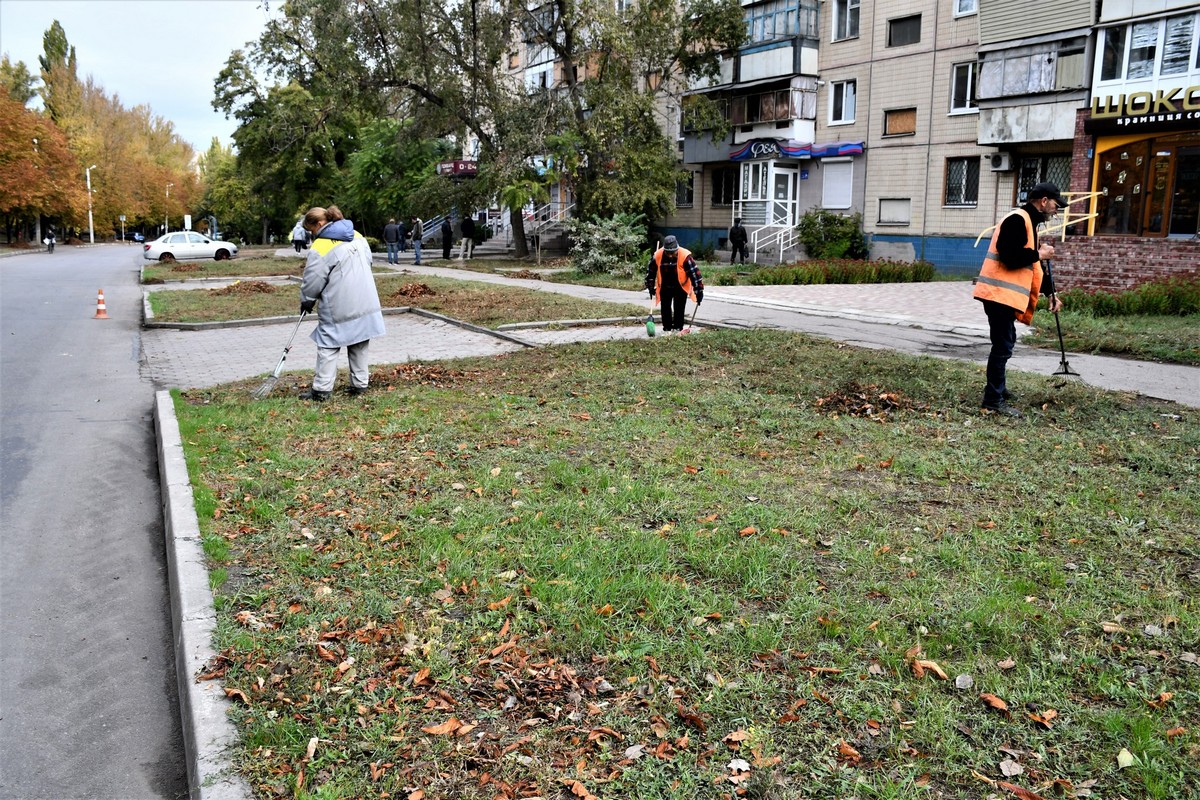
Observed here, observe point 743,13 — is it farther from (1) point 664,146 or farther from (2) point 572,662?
(2) point 572,662

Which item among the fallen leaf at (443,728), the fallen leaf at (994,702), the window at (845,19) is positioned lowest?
the fallen leaf at (443,728)

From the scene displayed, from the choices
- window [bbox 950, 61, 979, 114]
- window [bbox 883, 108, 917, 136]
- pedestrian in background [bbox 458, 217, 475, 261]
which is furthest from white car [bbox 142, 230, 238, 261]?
window [bbox 950, 61, 979, 114]

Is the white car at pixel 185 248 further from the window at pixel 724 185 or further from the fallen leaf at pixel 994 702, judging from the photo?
the fallen leaf at pixel 994 702

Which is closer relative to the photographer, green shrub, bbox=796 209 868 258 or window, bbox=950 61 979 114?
window, bbox=950 61 979 114

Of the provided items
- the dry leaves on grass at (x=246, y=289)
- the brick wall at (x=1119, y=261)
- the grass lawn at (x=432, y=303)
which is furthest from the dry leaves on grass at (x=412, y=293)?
the brick wall at (x=1119, y=261)

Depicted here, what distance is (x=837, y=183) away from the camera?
3559cm

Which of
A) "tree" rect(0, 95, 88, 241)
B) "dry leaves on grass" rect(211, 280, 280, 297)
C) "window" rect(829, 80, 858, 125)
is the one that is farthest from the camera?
"tree" rect(0, 95, 88, 241)

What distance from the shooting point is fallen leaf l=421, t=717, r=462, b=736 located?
3.48m

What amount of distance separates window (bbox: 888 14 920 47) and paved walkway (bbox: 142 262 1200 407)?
48.6 feet

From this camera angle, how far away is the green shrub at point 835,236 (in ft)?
112

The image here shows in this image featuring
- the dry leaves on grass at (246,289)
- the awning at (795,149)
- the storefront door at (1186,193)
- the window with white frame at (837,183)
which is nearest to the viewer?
the storefront door at (1186,193)

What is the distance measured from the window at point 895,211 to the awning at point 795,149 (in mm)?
2168

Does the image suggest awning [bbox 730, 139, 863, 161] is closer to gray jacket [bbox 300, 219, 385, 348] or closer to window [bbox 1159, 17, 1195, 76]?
window [bbox 1159, 17, 1195, 76]

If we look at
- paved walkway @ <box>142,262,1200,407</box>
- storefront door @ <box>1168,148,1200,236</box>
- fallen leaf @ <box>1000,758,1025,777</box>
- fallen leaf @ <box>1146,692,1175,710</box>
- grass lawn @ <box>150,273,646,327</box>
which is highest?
storefront door @ <box>1168,148,1200,236</box>
